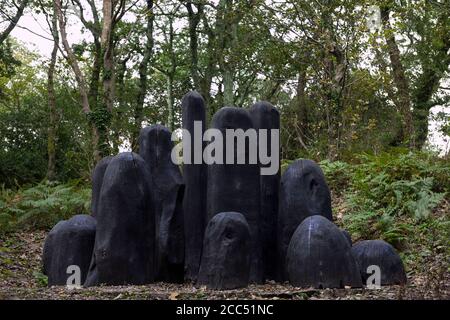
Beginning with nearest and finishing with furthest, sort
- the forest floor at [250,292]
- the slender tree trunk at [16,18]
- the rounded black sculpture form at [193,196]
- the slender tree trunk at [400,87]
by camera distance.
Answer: the forest floor at [250,292]
the rounded black sculpture form at [193,196]
the slender tree trunk at [400,87]
the slender tree trunk at [16,18]

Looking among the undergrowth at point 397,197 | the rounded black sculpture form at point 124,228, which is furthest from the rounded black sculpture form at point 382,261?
the rounded black sculpture form at point 124,228

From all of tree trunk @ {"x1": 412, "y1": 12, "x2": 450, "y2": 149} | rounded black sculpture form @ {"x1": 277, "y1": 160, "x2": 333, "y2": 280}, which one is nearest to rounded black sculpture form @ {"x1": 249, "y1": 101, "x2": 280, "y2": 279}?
rounded black sculpture form @ {"x1": 277, "y1": 160, "x2": 333, "y2": 280}

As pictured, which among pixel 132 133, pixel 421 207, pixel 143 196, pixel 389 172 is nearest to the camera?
pixel 143 196

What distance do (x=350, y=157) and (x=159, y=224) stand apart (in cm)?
919

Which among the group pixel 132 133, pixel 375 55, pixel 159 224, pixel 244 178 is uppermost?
pixel 375 55

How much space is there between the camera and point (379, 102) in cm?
2516

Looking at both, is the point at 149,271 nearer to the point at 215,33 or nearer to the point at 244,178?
the point at 244,178

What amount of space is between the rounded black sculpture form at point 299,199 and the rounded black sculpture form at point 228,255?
1180 mm

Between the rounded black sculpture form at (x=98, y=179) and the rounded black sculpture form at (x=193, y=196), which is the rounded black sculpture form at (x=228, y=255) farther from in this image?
the rounded black sculpture form at (x=98, y=179)

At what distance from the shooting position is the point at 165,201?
9.70 m

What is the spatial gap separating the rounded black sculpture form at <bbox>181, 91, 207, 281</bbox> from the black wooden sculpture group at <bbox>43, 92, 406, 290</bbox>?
0.05 feet

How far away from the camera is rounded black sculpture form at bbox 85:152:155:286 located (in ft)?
29.0

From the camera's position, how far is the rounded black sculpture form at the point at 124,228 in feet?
29.0
